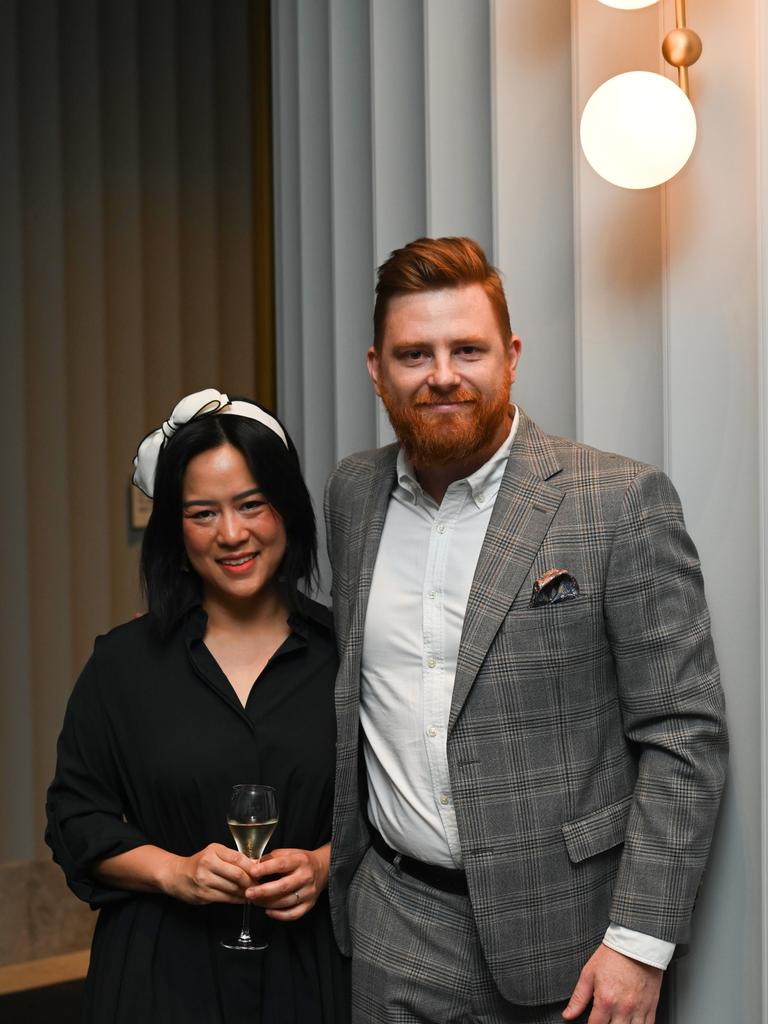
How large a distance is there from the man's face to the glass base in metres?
0.79

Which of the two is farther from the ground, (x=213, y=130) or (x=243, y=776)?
(x=213, y=130)

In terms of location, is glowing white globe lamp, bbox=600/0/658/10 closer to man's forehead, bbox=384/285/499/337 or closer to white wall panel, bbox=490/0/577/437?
white wall panel, bbox=490/0/577/437

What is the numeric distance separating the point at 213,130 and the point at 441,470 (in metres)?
3.06

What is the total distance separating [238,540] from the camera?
6.21 feet

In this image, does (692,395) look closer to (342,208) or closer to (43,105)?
(342,208)

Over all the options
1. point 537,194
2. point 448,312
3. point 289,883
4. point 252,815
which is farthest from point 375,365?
point 289,883

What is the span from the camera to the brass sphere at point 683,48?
1596 millimetres

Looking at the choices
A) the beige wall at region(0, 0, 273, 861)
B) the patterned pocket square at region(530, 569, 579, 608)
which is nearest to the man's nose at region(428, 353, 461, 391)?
the patterned pocket square at region(530, 569, 579, 608)

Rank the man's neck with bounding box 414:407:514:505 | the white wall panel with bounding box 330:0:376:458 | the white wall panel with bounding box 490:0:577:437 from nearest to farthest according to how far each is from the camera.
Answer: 1. the man's neck with bounding box 414:407:514:505
2. the white wall panel with bounding box 490:0:577:437
3. the white wall panel with bounding box 330:0:376:458

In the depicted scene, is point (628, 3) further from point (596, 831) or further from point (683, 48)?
point (596, 831)

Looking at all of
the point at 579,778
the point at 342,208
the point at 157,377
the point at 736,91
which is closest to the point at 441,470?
the point at 579,778

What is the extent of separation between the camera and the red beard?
67.2 inches

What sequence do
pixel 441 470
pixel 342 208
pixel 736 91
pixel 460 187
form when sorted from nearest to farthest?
1. pixel 736 91
2. pixel 441 470
3. pixel 460 187
4. pixel 342 208

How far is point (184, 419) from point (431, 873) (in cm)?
87
